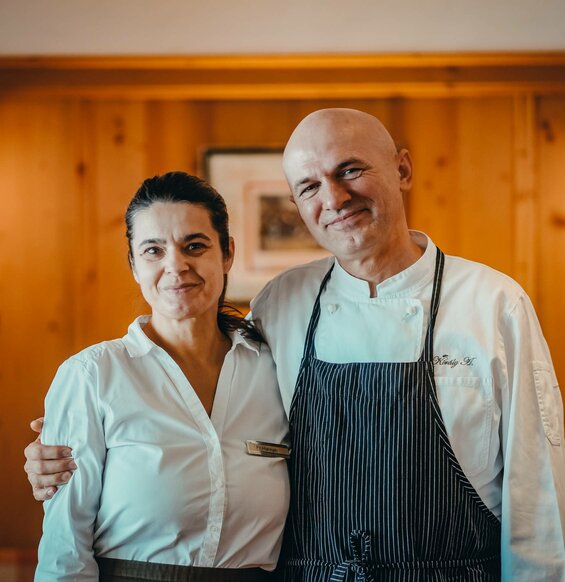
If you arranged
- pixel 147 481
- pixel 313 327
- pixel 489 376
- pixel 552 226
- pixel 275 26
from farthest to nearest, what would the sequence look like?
pixel 552 226 → pixel 275 26 → pixel 313 327 → pixel 489 376 → pixel 147 481

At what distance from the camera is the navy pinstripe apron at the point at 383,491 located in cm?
160

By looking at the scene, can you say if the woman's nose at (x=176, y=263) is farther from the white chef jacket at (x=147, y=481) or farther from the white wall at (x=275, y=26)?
the white wall at (x=275, y=26)

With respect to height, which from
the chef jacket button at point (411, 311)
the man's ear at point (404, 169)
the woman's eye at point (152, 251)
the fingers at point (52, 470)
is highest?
the man's ear at point (404, 169)

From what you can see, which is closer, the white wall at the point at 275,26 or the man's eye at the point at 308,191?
the man's eye at the point at 308,191

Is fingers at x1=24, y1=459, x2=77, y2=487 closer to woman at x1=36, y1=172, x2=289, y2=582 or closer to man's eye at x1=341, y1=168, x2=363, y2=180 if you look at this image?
woman at x1=36, y1=172, x2=289, y2=582

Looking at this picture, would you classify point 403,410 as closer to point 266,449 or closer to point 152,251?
point 266,449

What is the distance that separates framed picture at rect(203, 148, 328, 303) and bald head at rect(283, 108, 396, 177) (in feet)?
7.02

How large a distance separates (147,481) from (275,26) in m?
2.62

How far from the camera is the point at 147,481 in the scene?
155 centimetres

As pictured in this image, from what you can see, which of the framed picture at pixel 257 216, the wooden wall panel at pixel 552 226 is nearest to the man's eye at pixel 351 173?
the framed picture at pixel 257 216

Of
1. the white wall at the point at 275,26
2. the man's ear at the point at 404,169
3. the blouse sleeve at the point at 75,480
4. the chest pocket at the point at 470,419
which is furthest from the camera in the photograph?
the white wall at the point at 275,26

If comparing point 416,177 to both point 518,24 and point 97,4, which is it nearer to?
point 518,24

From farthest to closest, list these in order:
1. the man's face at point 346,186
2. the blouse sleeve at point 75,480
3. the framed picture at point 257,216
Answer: the framed picture at point 257,216 < the man's face at point 346,186 < the blouse sleeve at point 75,480

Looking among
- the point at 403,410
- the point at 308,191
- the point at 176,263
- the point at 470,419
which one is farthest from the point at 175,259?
the point at 470,419
